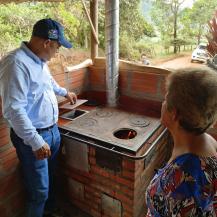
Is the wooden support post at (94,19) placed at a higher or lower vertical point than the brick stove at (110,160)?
higher

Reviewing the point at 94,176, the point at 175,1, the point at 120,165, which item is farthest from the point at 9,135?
the point at 175,1

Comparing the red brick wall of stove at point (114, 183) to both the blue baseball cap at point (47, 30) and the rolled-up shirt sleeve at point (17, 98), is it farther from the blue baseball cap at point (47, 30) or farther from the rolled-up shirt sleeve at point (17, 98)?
the blue baseball cap at point (47, 30)

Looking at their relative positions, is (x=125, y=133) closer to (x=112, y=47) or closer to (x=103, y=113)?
(x=103, y=113)

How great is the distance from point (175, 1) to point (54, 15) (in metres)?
2.22

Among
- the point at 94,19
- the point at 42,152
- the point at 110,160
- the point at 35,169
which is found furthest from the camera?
the point at 94,19

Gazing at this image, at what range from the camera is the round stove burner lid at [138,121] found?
81.4 inches

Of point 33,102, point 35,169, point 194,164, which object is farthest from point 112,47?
point 194,164

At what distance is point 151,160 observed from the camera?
1.96 m

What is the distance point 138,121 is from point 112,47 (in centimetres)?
72

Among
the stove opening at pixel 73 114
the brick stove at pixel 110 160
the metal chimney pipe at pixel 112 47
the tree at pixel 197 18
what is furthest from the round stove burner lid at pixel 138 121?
the tree at pixel 197 18

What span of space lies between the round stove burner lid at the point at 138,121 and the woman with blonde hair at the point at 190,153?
1.14 m

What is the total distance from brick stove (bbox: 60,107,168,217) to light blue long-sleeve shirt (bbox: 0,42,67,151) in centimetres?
40

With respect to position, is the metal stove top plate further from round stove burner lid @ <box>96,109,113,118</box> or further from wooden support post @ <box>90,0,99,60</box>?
wooden support post @ <box>90,0,99,60</box>

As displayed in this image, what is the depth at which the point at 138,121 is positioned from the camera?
2.14m
